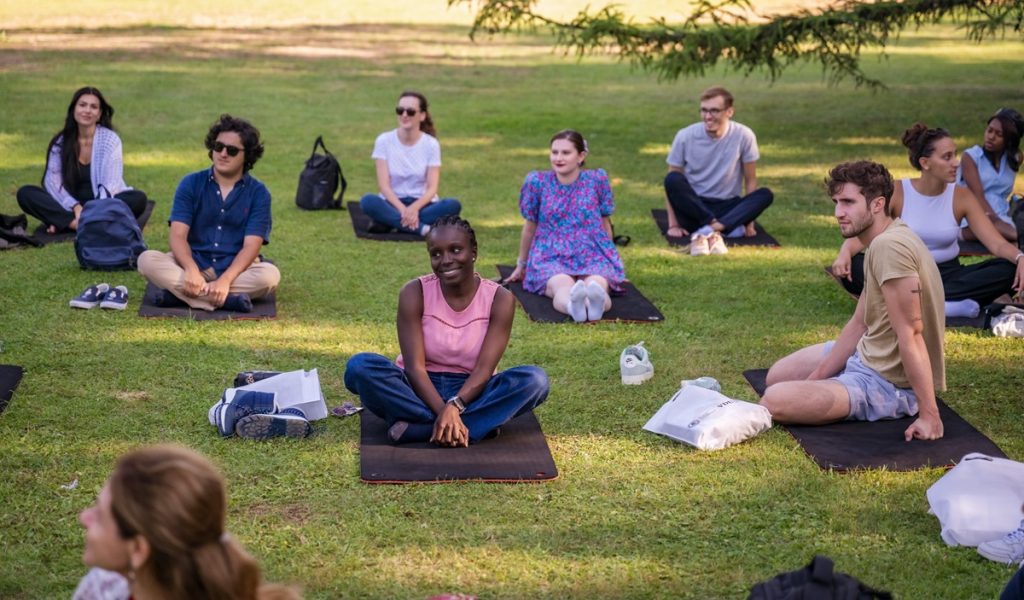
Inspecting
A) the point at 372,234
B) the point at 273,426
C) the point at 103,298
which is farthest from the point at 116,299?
the point at 372,234

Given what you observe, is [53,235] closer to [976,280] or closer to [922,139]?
[922,139]

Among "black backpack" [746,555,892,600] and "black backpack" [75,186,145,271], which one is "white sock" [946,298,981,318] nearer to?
"black backpack" [746,555,892,600]

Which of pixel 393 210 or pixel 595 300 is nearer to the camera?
pixel 595 300

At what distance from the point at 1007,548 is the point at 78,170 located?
796cm

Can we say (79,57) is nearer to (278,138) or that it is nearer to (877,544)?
(278,138)

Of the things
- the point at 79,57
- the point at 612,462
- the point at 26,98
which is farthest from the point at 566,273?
the point at 79,57

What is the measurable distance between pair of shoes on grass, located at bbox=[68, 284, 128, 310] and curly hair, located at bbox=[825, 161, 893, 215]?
4.77 m

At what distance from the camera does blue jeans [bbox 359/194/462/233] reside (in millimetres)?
10750

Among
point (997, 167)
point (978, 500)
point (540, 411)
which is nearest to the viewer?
point (978, 500)

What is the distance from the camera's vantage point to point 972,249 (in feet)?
32.9

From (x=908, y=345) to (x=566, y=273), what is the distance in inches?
130

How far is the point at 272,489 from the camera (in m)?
5.49

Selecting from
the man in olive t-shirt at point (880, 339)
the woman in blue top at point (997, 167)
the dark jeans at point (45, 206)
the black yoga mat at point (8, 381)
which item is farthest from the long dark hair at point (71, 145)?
the woman in blue top at point (997, 167)

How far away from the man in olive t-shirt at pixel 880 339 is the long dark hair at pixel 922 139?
196cm
